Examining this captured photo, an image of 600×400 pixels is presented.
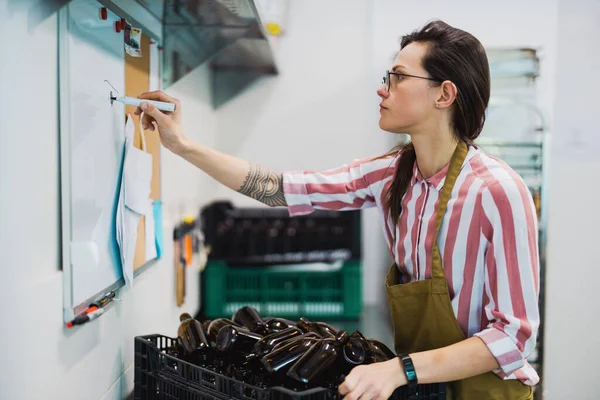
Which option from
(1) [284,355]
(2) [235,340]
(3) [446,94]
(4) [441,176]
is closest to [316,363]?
(1) [284,355]

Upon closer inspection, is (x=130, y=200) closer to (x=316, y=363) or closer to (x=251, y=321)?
(x=251, y=321)

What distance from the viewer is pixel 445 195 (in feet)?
3.58

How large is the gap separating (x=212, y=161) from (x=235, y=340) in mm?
405

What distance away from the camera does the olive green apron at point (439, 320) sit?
1039 mm

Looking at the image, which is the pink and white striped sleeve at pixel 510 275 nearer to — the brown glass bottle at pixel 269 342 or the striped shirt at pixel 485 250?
the striped shirt at pixel 485 250

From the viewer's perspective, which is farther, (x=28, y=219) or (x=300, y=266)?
(x=300, y=266)

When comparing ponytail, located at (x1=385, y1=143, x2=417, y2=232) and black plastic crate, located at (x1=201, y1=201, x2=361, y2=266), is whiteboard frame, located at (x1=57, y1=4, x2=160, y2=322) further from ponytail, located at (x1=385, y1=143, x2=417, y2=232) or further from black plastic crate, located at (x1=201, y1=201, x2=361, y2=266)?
black plastic crate, located at (x1=201, y1=201, x2=361, y2=266)

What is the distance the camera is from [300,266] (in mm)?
2607

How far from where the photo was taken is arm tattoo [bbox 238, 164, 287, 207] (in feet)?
4.28

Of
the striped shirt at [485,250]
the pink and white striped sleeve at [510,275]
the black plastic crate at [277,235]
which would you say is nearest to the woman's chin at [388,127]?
the striped shirt at [485,250]

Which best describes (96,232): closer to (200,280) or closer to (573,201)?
(200,280)

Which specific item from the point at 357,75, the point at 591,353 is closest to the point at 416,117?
the point at 591,353

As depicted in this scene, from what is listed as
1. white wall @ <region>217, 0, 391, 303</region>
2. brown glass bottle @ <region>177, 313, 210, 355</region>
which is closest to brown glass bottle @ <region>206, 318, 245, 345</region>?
brown glass bottle @ <region>177, 313, 210, 355</region>

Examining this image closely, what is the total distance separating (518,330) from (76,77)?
849 mm
